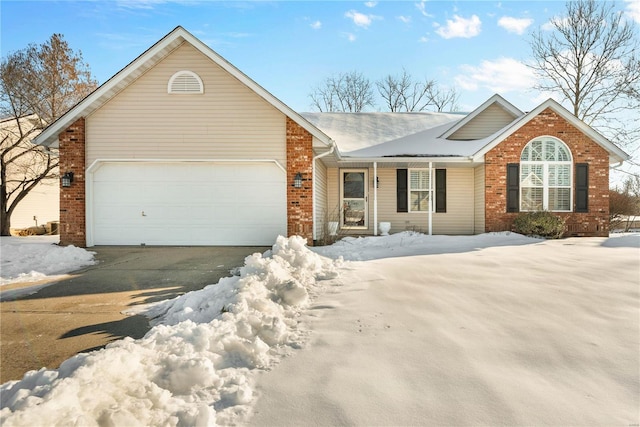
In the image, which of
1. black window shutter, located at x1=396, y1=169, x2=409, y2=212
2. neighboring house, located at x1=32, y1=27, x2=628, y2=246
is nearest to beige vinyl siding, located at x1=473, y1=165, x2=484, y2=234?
black window shutter, located at x1=396, y1=169, x2=409, y2=212

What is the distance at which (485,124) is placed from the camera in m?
13.3

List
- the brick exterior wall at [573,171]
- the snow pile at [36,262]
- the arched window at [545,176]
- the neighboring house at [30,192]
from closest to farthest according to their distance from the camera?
1. the snow pile at [36,262]
2. the brick exterior wall at [573,171]
3. the arched window at [545,176]
4. the neighboring house at [30,192]

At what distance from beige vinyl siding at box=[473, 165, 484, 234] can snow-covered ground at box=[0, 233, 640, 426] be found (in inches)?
295

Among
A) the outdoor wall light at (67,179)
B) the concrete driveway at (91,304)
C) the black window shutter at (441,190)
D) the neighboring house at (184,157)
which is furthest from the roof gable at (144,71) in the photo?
the black window shutter at (441,190)

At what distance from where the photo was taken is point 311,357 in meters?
2.66

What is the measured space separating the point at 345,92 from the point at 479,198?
20.8 metres

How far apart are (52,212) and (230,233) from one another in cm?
1446

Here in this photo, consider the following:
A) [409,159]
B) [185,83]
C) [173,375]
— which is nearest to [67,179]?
[185,83]

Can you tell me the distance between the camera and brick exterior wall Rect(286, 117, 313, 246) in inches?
378

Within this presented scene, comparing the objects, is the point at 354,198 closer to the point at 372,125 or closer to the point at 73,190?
the point at 372,125

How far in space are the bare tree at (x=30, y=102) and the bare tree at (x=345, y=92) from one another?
17.5 m

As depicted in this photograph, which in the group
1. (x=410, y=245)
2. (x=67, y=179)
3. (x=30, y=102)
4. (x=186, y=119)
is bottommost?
(x=410, y=245)

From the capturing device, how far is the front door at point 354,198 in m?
13.0

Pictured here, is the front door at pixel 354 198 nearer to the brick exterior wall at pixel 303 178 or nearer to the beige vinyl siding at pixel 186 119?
the brick exterior wall at pixel 303 178
